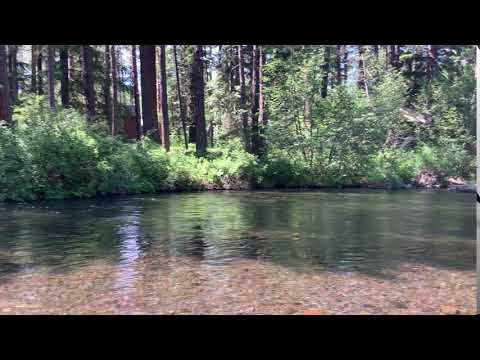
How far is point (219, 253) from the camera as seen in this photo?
8391 millimetres

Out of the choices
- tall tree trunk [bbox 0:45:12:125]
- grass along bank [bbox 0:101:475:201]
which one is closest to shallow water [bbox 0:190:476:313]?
grass along bank [bbox 0:101:475:201]

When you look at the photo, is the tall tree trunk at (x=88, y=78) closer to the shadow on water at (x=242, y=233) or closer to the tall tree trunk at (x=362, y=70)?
the shadow on water at (x=242, y=233)

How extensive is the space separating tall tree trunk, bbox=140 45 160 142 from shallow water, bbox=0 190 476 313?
8.66 meters

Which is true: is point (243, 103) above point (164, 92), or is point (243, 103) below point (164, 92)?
below

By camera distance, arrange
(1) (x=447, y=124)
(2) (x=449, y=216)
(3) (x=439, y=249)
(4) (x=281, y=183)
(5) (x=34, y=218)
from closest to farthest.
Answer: (3) (x=439, y=249), (5) (x=34, y=218), (2) (x=449, y=216), (4) (x=281, y=183), (1) (x=447, y=124)

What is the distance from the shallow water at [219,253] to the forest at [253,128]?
314cm

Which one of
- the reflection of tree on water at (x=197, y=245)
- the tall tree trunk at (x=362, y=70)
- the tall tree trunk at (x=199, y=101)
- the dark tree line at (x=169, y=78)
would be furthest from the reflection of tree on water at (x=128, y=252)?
the tall tree trunk at (x=362, y=70)

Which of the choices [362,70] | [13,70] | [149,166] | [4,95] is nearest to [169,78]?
[13,70]

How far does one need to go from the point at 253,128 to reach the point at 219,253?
725 inches

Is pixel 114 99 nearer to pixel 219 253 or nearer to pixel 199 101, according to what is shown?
pixel 199 101

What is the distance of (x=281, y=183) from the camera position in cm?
2342
